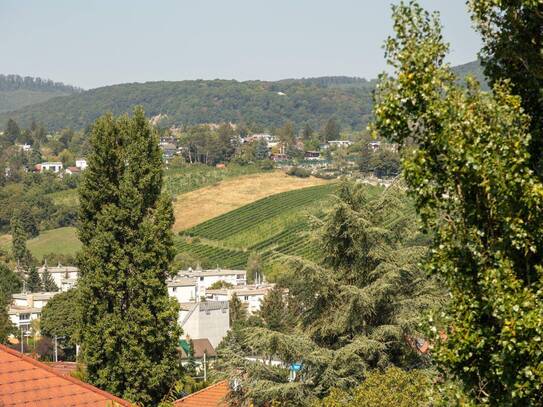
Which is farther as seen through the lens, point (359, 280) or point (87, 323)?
point (87, 323)

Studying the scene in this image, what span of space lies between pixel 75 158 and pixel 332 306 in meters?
157

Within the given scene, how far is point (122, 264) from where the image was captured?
63.8 feet

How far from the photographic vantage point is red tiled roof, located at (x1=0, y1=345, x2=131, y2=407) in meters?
10.5

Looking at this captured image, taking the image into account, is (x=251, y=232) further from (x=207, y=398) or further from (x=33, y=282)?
(x=207, y=398)

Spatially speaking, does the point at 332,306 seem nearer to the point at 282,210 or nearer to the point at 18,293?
the point at 18,293

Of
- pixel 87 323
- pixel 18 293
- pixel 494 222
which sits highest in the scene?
pixel 494 222

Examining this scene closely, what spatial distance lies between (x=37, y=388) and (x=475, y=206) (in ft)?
21.0

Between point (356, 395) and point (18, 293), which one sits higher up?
point (356, 395)

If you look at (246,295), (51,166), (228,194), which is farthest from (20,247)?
(51,166)

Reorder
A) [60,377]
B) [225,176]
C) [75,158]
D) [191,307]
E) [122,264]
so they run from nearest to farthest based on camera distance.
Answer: [60,377] < [122,264] < [191,307] < [225,176] < [75,158]

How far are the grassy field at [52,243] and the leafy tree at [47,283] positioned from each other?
48.2ft

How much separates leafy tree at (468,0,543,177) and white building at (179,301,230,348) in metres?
51.8

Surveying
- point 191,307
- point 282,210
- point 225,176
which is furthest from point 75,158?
point 191,307

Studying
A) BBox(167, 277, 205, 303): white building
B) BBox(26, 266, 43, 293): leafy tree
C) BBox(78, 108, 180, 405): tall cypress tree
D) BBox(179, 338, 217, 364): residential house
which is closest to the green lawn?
BBox(26, 266, 43, 293): leafy tree
